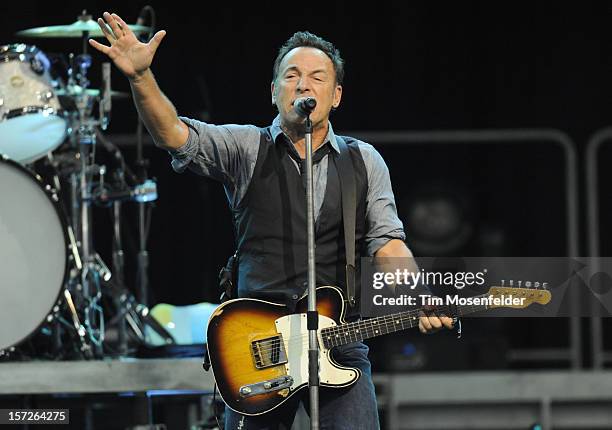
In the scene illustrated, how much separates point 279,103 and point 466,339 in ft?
13.3

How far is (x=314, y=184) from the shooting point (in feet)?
13.4

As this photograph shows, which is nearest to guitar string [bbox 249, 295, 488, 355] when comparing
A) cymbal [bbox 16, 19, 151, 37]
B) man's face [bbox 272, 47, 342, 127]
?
man's face [bbox 272, 47, 342, 127]

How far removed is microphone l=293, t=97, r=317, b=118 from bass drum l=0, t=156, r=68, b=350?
85.4 inches

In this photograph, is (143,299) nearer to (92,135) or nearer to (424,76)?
(92,135)

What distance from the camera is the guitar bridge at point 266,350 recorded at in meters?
3.95

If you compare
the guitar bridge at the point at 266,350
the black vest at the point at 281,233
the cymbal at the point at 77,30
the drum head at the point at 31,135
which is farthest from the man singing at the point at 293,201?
the cymbal at the point at 77,30

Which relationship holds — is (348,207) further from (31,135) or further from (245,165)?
(31,135)

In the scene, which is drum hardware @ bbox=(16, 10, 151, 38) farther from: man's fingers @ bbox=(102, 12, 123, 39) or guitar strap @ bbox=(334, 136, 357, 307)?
man's fingers @ bbox=(102, 12, 123, 39)

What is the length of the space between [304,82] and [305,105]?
317 mm

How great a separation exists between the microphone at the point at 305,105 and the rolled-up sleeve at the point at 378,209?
0.50 metres

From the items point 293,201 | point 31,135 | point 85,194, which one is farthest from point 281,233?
point 85,194

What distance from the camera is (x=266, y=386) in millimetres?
3891

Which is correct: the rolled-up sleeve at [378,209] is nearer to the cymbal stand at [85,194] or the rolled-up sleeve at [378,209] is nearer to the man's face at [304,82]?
the man's face at [304,82]

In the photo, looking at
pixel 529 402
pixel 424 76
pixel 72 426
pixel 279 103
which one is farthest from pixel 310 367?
pixel 424 76
